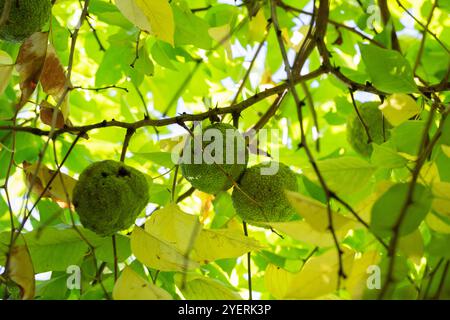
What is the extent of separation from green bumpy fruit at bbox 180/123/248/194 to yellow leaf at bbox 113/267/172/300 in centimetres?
43

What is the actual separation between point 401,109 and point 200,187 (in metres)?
0.46

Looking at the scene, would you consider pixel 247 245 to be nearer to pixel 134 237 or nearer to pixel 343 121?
pixel 134 237

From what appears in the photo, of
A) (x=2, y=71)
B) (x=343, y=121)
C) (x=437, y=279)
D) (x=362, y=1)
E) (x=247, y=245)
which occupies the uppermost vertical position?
(x=362, y=1)

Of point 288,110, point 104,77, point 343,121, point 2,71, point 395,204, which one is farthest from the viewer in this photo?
point 288,110

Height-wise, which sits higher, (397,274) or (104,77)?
(104,77)

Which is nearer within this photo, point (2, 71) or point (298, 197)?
point (298, 197)

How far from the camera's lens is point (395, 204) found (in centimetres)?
87

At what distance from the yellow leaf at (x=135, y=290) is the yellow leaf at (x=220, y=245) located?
0.27 m

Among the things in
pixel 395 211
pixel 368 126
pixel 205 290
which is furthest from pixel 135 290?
pixel 368 126

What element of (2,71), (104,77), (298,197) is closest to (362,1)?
(104,77)

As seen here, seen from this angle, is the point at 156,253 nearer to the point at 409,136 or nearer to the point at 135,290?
the point at 135,290

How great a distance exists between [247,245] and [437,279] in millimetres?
382

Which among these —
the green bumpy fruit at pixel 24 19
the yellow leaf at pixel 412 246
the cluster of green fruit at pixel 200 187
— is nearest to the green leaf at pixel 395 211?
the yellow leaf at pixel 412 246

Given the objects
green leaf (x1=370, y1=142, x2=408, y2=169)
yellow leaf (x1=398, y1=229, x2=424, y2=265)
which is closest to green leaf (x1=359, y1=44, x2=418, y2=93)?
green leaf (x1=370, y1=142, x2=408, y2=169)
